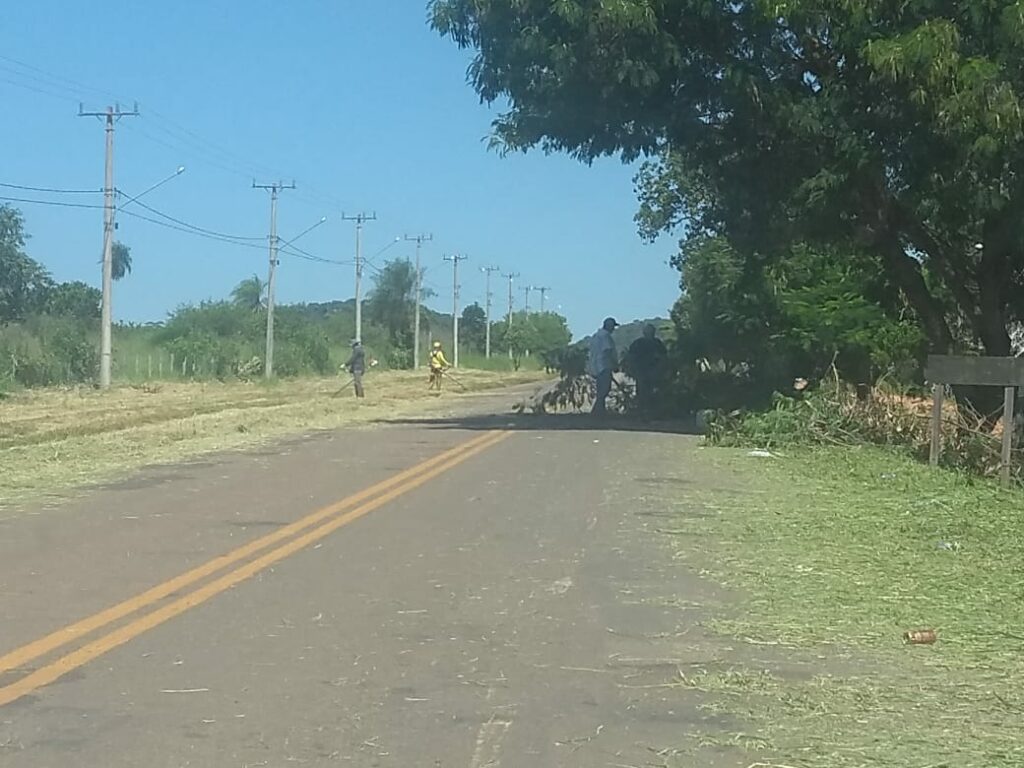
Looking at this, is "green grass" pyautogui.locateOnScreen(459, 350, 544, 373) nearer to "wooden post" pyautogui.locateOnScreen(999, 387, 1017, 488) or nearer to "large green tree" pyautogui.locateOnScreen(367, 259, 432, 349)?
"large green tree" pyautogui.locateOnScreen(367, 259, 432, 349)

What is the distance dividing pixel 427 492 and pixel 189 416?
17726mm

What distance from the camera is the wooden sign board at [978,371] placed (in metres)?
19.2

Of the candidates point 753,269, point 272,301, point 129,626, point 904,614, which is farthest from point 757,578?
point 272,301

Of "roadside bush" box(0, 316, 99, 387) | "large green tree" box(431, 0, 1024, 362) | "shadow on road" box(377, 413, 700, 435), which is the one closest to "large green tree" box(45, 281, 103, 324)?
"roadside bush" box(0, 316, 99, 387)

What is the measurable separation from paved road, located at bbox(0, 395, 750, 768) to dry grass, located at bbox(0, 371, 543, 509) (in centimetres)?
247

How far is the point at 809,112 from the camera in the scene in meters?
23.8

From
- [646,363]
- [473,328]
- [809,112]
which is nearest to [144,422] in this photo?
[646,363]

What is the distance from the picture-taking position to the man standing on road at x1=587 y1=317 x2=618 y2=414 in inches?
1253

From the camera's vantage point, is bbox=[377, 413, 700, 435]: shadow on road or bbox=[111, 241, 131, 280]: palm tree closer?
bbox=[377, 413, 700, 435]: shadow on road

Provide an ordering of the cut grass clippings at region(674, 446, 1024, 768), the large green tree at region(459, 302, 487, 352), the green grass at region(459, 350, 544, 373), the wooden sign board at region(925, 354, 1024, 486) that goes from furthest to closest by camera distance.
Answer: the large green tree at region(459, 302, 487, 352) < the green grass at region(459, 350, 544, 373) < the wooden sign board at region(925, 354, 1024, 486) < the cut grass clippings at region(674, 446, 1024, 768)

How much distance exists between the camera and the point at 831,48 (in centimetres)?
2456

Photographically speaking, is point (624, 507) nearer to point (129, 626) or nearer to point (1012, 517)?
point (1012, 517)

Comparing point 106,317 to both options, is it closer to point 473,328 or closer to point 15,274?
point 15,274

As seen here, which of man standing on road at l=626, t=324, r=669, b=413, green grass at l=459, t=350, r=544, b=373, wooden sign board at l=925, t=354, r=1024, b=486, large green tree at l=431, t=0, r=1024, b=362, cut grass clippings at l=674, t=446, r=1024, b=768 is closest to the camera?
cut grass clippings at l=674, t=446, r=1024, b=768
